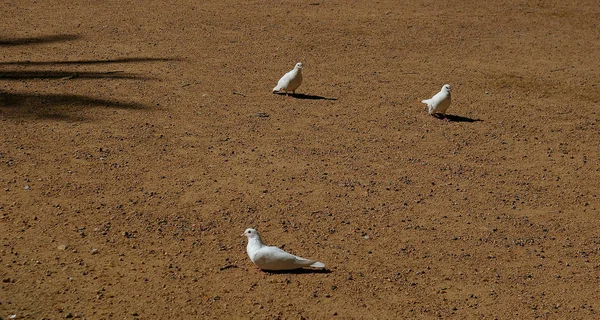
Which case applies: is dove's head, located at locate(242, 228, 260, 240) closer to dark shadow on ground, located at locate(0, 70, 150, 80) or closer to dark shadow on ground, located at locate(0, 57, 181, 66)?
dark shadow on ground, located at locate(0, 70, 150, 80)

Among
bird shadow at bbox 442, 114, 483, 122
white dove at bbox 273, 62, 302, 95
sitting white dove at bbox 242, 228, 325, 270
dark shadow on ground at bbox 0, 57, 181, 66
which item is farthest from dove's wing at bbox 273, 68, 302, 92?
sitting white dove at bbox 242, 228, 325, 270

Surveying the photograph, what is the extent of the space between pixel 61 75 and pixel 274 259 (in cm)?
592

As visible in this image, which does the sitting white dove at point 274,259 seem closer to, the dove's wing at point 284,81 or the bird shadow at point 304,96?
the dove's wing at point 284,81

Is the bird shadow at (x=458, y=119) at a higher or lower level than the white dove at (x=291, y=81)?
lower

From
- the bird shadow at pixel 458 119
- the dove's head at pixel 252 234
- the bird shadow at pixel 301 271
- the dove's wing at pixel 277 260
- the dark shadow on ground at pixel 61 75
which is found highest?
the dove's head at pixel 252 234

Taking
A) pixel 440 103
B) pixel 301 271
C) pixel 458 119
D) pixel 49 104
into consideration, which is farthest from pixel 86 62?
pixel 301 271

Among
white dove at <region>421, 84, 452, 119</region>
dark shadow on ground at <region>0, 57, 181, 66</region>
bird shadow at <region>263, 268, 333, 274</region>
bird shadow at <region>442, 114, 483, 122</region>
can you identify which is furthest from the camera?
dark shadow on ground at <region>0, 57, 181, 66</region>

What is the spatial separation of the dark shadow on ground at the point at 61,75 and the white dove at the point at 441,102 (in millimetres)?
3748

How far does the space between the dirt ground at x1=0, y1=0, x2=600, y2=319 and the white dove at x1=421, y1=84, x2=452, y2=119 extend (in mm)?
135

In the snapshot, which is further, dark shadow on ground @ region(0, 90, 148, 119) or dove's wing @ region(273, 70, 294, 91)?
Answer: dove's wing @ region(273, 70, 294, 91)

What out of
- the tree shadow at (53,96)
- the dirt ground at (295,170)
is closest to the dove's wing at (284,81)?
the dirt ground at (295,170)

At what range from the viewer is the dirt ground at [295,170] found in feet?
18.3

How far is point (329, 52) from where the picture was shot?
1218 cm

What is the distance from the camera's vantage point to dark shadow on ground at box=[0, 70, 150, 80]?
10.4 meters
